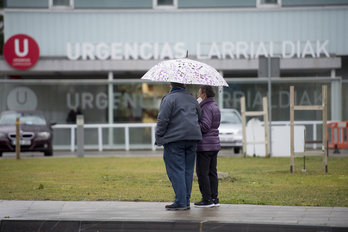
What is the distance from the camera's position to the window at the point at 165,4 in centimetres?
2898

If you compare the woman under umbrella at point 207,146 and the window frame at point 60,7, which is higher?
the window frame at point 60,7

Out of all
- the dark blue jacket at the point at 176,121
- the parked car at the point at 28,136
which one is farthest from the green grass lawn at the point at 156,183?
the parked car at the point at 28,136

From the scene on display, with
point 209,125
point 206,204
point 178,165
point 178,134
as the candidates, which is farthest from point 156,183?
point 178,134

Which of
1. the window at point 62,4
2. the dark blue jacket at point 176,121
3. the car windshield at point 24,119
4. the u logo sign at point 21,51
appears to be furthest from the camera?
the window at point 62,4

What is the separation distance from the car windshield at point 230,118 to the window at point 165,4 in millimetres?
7155

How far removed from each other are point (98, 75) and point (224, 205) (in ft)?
67.7

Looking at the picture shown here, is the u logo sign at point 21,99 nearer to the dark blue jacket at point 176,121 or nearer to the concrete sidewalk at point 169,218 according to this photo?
the concrete sidewalk at point 169,218

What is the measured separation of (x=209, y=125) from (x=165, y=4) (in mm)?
20864

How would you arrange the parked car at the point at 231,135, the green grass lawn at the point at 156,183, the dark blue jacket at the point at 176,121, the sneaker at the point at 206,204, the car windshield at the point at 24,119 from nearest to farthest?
the dark blue jacket at the point at 176,121
the sneaker at the point at 206,204
the green grass lawn at the point at 156,183
the parked car at the point at 231,135
the car windshield at the point at 24,119

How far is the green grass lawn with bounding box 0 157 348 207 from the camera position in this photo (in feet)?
33.0

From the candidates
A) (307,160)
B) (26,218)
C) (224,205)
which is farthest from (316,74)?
(26,218)

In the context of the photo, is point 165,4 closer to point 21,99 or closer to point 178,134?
point 21,99

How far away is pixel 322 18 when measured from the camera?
28.7 meters

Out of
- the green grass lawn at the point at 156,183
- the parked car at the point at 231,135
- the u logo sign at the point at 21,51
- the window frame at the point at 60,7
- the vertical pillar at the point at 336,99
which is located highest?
the window frame at the point at 60,7
